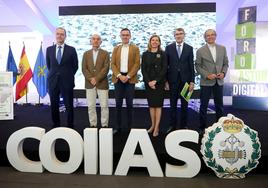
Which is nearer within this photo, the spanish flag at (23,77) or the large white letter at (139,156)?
the large white letter at (139,156)

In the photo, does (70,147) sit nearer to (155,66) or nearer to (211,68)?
(155,66)

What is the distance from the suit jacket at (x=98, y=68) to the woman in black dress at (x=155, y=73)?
0.49 metres

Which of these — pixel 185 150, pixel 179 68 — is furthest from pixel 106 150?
pixel 179 68

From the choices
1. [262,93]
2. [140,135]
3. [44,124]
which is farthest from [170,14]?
[140,135]

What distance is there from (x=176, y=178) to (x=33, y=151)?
4.70 feet

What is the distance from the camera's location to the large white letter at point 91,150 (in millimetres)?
2559

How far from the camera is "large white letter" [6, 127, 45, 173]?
2652 millimetres

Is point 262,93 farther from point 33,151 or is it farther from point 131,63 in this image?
point 33,151

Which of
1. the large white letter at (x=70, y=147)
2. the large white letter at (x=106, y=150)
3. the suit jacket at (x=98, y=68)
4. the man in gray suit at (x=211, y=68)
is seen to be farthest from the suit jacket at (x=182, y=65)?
the large white letter at (x=70, y=147)

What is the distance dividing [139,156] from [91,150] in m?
0.44

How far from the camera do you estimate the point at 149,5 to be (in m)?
5.88

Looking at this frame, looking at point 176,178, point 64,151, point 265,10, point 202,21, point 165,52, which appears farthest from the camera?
point 265,10

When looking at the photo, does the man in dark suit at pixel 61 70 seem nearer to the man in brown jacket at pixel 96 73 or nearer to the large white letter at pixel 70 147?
the man in brown jacket at pixel 96 73

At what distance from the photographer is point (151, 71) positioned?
331 cm
